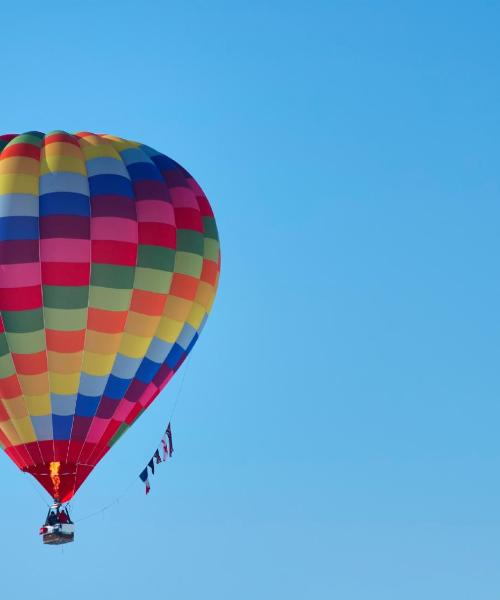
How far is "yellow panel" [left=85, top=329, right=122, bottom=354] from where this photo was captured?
46.5 metres

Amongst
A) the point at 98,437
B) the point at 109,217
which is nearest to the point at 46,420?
the point at 98,437

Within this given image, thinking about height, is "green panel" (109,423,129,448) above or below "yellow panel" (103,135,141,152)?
below

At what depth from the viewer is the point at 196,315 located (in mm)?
48156

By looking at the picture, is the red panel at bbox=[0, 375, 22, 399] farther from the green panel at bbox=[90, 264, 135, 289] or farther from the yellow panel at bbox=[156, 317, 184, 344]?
the yellow panel at bbox=[156, 317, 184, 344]

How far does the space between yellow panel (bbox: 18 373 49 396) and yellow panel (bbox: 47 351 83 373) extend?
0.27 metres

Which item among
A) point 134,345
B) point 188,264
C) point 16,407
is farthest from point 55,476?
point 188,264

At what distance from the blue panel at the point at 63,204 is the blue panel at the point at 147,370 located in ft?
11.1

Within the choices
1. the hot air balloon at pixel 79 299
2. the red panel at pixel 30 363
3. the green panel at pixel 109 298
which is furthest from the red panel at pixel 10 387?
the green panel at pixel 109 298

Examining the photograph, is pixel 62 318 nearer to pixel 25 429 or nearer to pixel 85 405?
pixel 85 405

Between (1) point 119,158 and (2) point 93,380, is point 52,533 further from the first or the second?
(1) point 119,158

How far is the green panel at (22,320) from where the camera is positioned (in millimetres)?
46094

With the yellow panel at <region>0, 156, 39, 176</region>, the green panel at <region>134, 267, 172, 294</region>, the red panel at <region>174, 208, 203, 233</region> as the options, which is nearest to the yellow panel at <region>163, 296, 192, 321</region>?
the green panel at <region>134, 267, 172, 294</region>

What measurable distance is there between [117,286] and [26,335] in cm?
214

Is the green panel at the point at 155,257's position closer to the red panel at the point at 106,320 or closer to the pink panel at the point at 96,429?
the red panel at the point at 106,320
